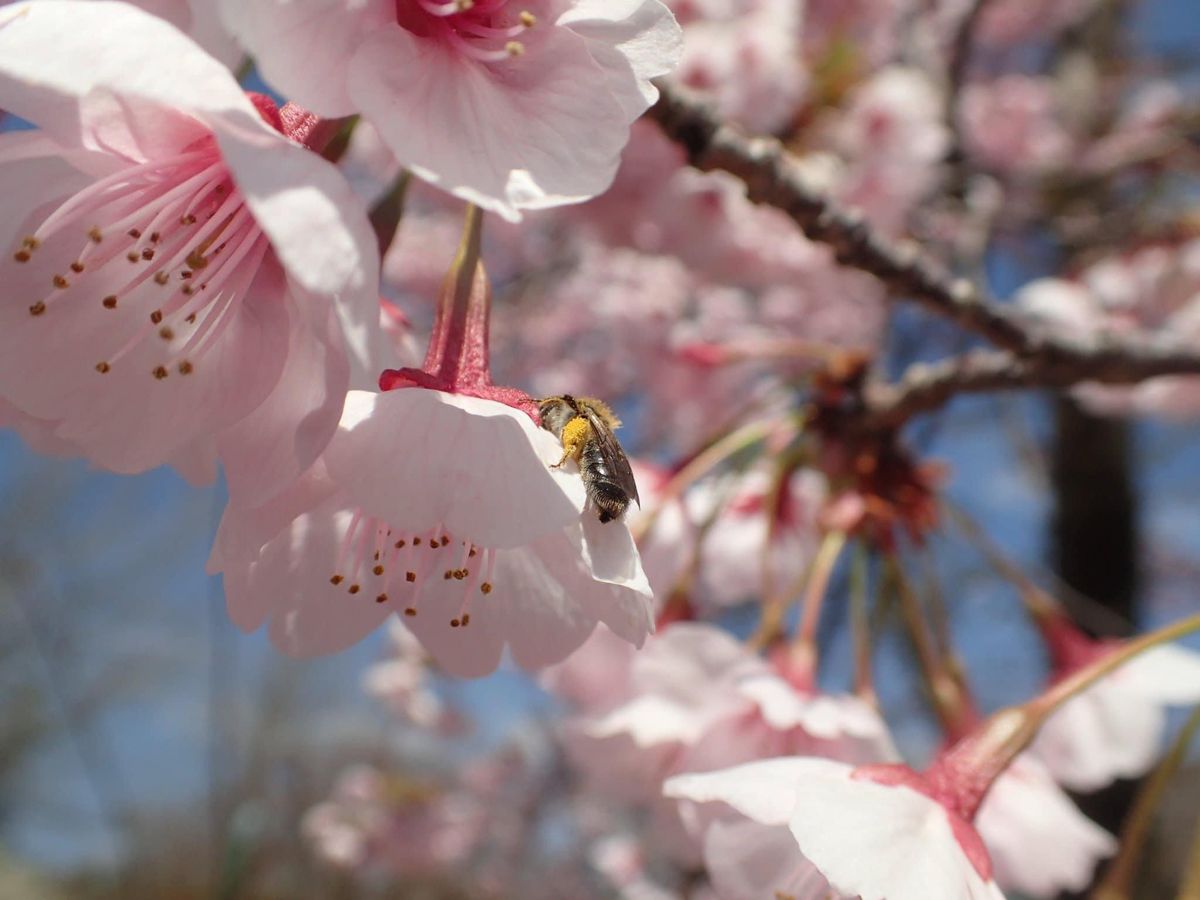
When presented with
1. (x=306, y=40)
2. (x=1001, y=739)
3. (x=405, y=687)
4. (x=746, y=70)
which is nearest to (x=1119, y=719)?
(x=1001, y=739)

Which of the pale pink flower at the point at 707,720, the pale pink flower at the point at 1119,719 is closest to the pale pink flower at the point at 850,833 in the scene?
the pale pink flower at the point at 707,720

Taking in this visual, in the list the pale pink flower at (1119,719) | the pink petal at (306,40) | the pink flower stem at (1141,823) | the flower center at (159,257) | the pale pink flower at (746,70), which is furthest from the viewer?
the pale pink flower at (746,70)

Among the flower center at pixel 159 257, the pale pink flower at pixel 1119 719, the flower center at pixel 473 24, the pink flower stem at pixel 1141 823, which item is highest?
the flower center at pixel 473 24

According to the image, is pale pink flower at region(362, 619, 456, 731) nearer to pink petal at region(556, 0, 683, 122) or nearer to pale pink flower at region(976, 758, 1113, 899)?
pale pink flower at region(976, 758, 1113, 899)

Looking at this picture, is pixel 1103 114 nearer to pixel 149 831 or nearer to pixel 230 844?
pixel 230 844

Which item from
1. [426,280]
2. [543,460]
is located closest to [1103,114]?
[426,280]

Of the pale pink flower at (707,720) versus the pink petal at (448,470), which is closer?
the pink petal at (448,470)

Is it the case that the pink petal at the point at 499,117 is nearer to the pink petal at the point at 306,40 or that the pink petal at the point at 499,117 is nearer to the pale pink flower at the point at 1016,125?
the pink petal at the point at 306,40

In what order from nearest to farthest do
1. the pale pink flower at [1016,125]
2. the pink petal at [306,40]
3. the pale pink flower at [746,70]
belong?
the pink petal at [306,40], the pale pink flower at [746,70], the pale pink flower at [1016,125]
